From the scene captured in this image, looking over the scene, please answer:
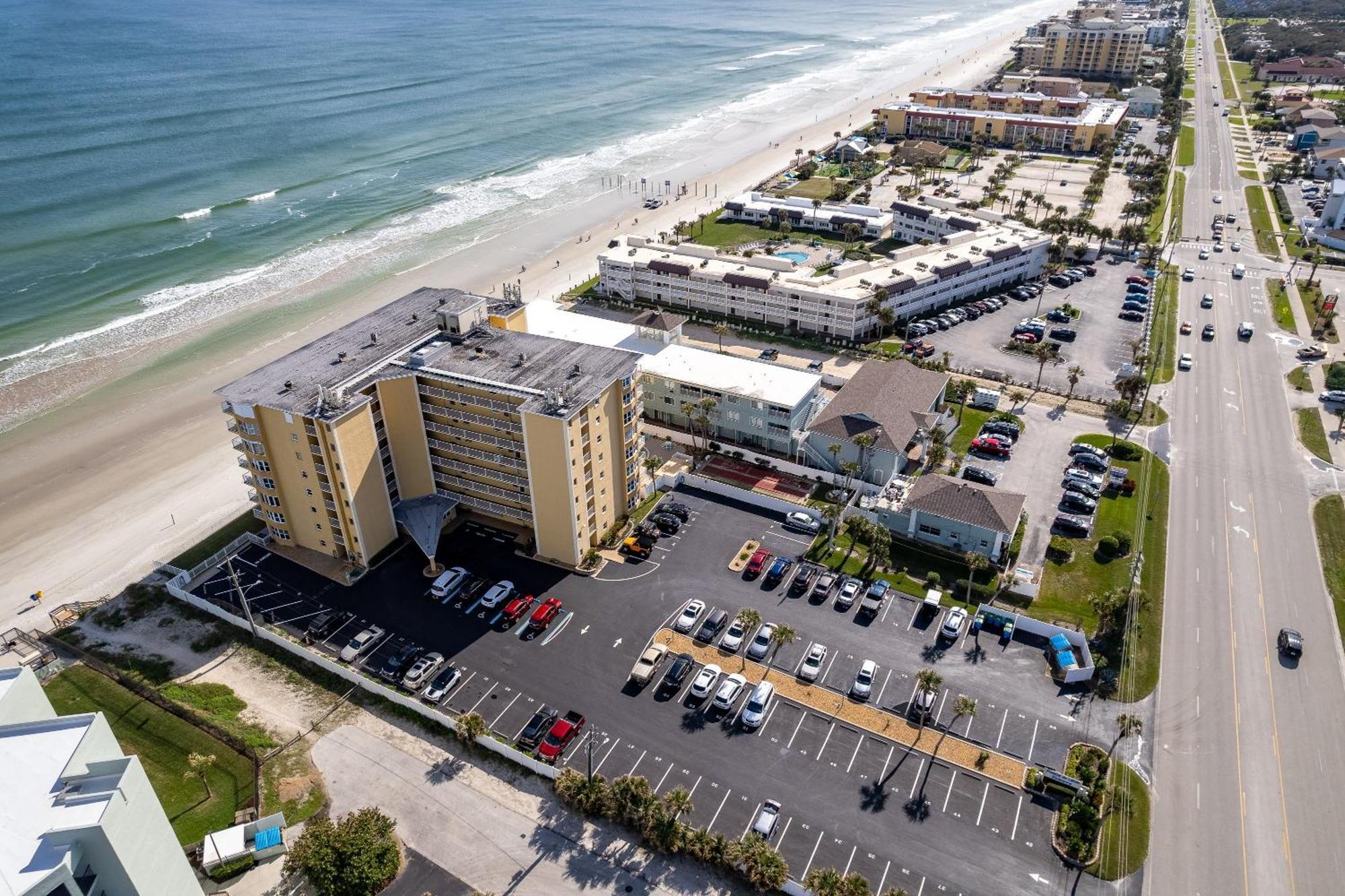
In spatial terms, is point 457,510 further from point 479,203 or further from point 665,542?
point 479,203

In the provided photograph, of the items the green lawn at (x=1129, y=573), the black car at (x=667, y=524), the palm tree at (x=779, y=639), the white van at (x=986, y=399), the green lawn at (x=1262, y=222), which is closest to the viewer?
the palm tree at (x=779, y=639)

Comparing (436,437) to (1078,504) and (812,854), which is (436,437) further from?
(1078,504)

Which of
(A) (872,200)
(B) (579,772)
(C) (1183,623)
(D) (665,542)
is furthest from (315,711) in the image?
(A) (872,200)

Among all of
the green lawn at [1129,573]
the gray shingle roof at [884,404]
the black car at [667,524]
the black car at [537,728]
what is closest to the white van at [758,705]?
the black car at [537,728]

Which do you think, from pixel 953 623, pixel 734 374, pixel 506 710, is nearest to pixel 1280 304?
pixel 734 374

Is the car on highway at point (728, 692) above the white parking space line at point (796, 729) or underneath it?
above

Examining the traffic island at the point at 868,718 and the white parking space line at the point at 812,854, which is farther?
the traffic island at the point at 868,718

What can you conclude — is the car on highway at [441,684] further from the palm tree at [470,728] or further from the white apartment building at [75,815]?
the white apartment building at [75,815]
